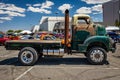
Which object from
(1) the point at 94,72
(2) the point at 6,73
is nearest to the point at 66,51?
(1) the point at 94,72

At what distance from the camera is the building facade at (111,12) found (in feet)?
398

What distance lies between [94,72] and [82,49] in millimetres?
2328

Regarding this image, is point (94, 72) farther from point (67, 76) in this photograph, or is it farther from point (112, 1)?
point (112, 1)

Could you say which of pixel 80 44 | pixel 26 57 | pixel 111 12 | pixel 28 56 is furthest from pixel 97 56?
pixel 111 12

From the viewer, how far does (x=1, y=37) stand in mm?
30250

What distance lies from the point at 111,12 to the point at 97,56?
123 metres

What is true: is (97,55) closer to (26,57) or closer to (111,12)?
(26,57)

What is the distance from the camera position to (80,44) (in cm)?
1187

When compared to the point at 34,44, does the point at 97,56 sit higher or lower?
lower

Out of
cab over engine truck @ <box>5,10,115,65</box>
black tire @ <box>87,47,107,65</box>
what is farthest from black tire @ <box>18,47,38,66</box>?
black tire @ <box>87,47,107,65</box>

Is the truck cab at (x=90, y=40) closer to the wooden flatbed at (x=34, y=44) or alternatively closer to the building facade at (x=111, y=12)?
the wooden flatbed at (x=34, y=44)

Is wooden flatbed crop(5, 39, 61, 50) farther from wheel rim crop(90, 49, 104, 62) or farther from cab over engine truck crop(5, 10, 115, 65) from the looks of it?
wheel rim crop(90, 49, 104, 62)

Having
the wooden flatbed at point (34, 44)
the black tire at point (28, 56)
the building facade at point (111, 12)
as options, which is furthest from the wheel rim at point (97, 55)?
the building facade at point (111, 12)

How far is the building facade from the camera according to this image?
12128cm
